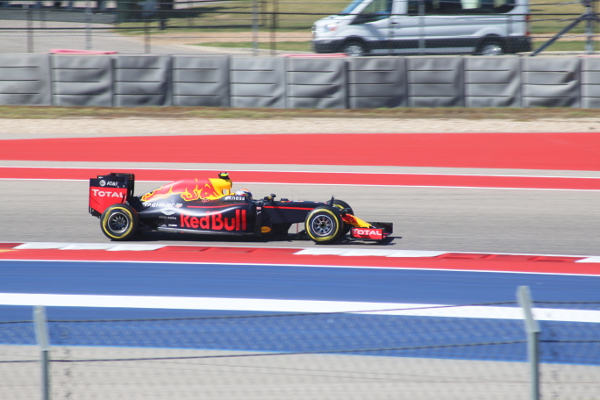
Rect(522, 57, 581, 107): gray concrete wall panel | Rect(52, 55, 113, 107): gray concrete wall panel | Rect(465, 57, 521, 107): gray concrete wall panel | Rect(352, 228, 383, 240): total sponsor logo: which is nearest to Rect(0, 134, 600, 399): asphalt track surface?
Rect(352, 228, 383, 240): total sponsor logo

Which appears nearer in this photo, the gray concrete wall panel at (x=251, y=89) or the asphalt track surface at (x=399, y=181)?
the asphalt track surface at (x=399, y=181)

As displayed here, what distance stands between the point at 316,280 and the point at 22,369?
123 inches

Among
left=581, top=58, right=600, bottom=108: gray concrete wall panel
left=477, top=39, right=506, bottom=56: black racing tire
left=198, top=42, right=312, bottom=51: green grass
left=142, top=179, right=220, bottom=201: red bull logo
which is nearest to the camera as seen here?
left=142, top=179, right=220, bottom=201: red bull logo

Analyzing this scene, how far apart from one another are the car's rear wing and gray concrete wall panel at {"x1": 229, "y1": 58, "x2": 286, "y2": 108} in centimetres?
935

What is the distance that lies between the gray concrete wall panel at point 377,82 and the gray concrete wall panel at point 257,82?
5.36ft

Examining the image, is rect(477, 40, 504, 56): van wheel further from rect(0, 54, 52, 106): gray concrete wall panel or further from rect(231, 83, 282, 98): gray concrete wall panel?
rect(0, 54, 52, 106): gray concrete wall panel

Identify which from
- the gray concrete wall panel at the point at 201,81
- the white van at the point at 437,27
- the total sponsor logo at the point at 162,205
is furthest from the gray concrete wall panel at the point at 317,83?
the total sponsor logo at the point at 162,205

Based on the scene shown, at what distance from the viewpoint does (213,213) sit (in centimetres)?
778

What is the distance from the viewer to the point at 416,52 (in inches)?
728

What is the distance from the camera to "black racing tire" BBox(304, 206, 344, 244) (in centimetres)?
775

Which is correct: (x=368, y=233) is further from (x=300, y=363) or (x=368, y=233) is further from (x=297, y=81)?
(x=297, y=81)

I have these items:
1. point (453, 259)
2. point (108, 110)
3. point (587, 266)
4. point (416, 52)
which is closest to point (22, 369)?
point (453, 259)

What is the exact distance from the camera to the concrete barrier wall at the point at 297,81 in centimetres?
1662

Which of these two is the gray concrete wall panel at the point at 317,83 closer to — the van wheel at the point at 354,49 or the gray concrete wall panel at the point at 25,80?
the van wheel at the point at 354,49
